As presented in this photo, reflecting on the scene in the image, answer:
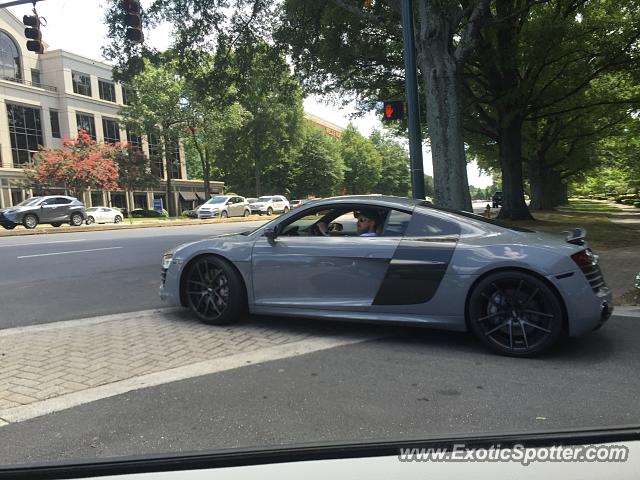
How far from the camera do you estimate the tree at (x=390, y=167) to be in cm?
9294

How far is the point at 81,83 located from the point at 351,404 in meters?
54.9

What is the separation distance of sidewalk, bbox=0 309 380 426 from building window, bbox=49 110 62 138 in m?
47.9

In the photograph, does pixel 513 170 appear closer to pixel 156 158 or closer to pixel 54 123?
pixel 156 158

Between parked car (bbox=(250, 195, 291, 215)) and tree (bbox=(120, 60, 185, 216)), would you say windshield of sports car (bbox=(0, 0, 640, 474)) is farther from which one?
tree (bbox=(120, 60, 185, 216))

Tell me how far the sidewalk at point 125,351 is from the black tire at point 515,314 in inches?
44.9

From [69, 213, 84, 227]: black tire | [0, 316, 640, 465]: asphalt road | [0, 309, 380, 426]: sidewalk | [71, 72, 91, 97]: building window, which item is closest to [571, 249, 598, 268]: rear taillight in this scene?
[0, 316, 640, 465]: asphalt road

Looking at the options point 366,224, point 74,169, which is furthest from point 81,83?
point 366,224

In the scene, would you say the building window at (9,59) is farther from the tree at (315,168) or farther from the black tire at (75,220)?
the tree at (315,168)

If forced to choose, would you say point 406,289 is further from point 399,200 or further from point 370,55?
point 370,55

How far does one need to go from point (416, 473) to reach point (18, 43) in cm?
5452

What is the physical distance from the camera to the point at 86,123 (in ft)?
165

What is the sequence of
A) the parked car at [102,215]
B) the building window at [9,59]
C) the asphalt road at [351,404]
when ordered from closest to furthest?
the asphalt road at [351,404] < the parked car at [102,215] < the building window at [9,59]

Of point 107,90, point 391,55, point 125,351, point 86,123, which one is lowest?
point 125,351

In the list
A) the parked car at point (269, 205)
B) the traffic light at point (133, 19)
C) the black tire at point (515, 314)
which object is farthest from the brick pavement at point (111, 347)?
the parked car at point (269, 205)
